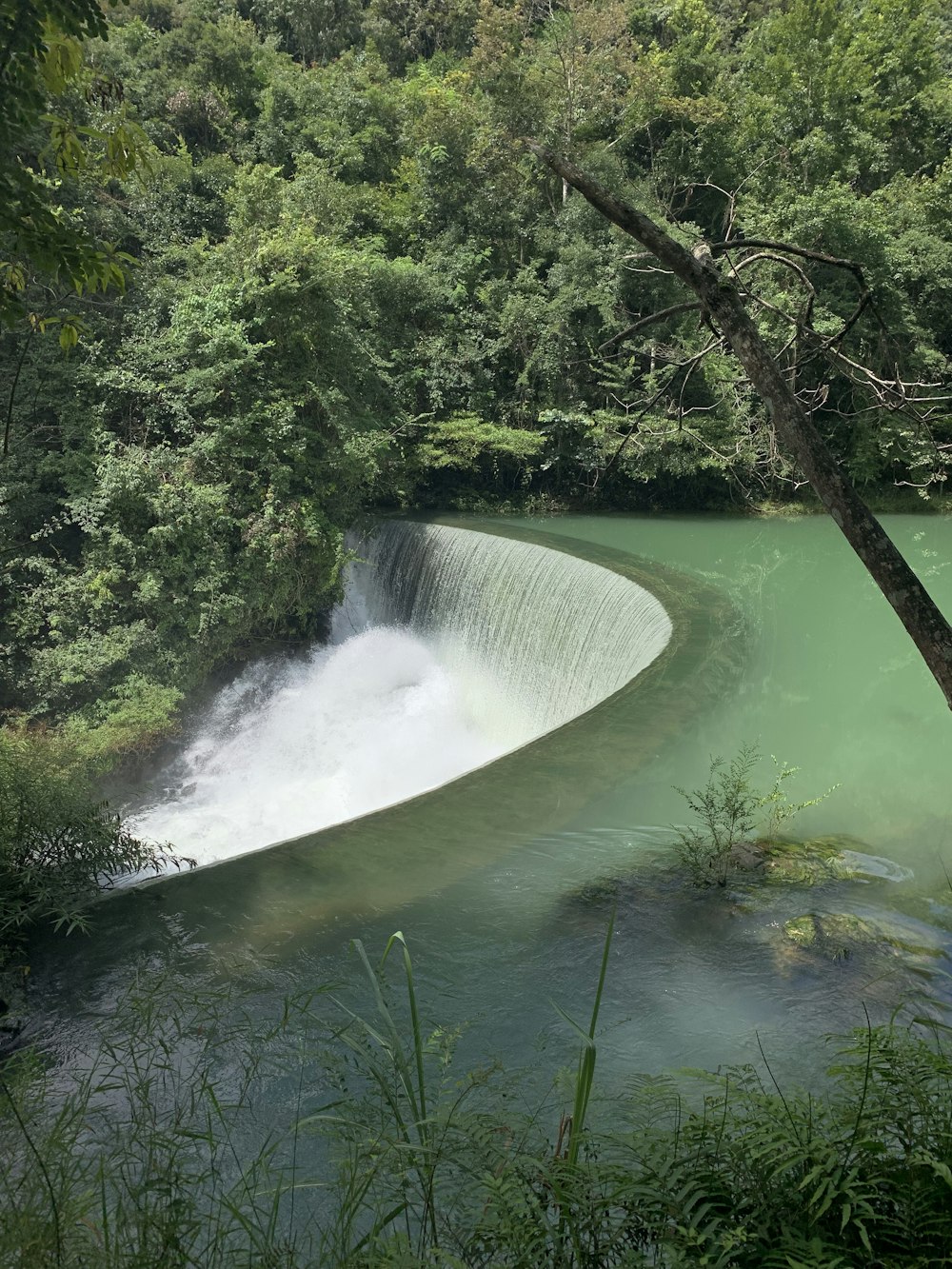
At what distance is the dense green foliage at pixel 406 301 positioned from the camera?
30.1 ft

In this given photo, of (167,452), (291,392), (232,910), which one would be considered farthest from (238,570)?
(232,910)

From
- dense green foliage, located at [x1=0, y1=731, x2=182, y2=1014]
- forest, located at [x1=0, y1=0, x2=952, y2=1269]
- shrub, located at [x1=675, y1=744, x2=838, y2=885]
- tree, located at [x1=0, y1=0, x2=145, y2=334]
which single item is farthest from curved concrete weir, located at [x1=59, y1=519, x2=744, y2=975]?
tree, located at [x1=0, y1=0, x2=145, y2=334]

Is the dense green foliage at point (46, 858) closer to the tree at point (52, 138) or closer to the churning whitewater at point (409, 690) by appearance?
the tree at point (52, 138)

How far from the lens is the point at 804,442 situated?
2559 millimetres

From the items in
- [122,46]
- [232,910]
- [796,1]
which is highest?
[796,1]

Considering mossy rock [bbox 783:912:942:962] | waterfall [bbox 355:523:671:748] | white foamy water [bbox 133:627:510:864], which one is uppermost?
mossy rock [bbox 783:912:942:962]

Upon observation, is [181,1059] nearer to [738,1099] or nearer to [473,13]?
[738,1099]

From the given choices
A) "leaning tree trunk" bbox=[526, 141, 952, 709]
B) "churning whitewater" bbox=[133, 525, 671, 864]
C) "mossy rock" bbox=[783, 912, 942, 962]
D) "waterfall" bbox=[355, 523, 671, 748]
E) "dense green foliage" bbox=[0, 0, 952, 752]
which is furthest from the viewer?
"dense green foliage" bbox=[0, 0, 952, 752]

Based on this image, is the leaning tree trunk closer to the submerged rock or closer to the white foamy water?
the submerged rock

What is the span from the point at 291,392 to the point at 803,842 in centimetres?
792

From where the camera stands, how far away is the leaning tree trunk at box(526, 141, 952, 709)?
243 centimetres

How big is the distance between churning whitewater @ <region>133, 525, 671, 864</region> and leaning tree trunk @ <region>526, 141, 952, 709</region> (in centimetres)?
525

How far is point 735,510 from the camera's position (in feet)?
53.0

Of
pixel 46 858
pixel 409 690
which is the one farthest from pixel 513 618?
pixel 46 858
